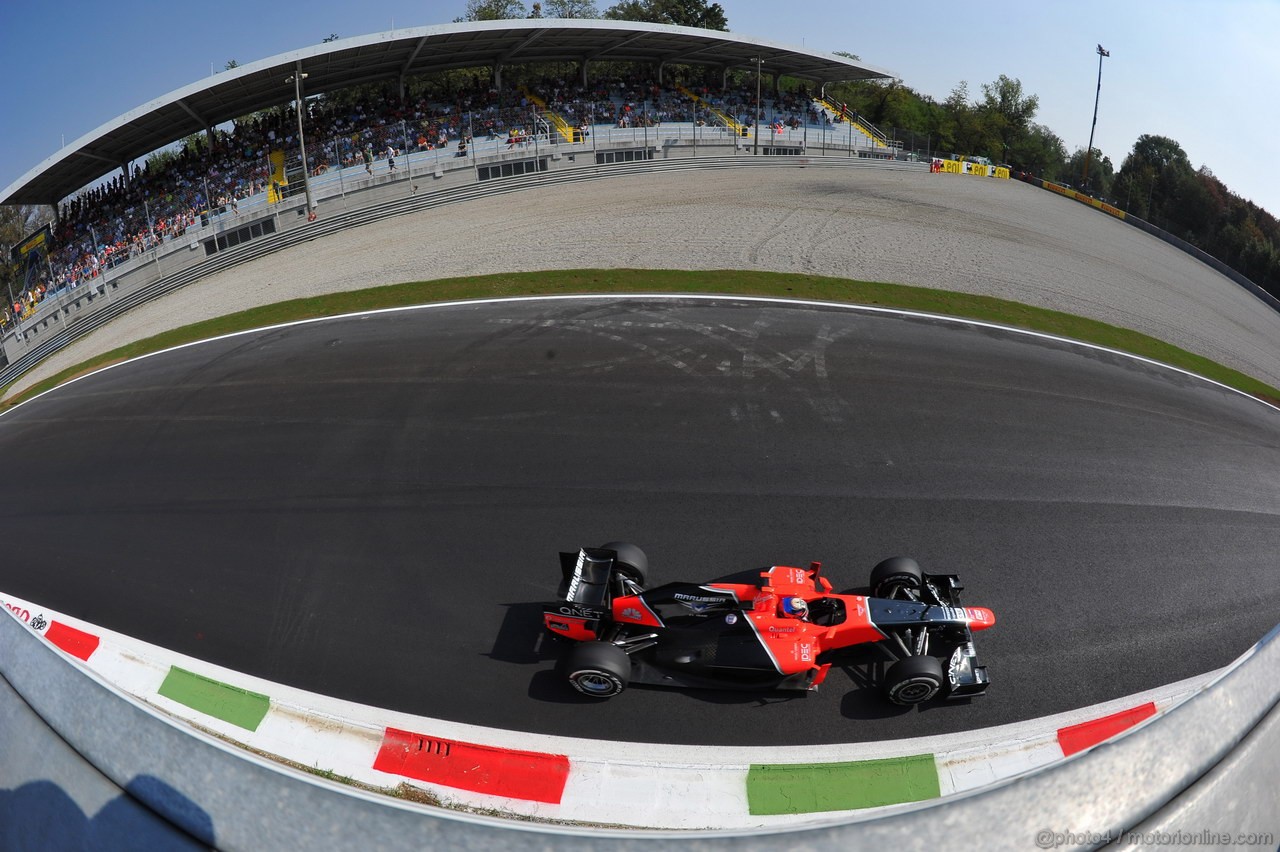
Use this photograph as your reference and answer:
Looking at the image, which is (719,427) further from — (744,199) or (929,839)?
(744,199)

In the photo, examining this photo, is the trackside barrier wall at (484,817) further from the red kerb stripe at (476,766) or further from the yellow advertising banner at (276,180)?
the yellow advertising banner at (276,180)

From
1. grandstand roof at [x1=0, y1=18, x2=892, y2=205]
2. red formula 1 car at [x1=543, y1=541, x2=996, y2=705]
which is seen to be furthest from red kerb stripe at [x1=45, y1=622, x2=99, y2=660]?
grandstand roof at [x1=0, y1=18, x2=892, y2=205]

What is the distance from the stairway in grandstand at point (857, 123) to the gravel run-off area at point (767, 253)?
17.1m

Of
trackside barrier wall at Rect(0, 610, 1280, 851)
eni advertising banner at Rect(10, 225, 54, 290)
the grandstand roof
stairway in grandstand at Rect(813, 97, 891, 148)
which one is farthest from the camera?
stairway in grandstand at Rect(813, 97, 891, 148)

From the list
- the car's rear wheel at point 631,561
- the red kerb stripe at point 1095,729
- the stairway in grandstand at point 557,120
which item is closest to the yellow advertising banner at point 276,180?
the stairway in grandstand at point 557,120

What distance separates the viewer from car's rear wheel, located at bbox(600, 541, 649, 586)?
27.0 feet

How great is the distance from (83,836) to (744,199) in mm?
30956

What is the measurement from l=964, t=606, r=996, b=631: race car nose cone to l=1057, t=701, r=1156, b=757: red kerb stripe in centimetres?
115

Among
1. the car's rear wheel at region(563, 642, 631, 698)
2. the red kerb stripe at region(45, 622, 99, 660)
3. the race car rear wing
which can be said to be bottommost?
the red kerb stripe at region(45, 622, 99, 660)

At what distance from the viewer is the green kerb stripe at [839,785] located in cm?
627

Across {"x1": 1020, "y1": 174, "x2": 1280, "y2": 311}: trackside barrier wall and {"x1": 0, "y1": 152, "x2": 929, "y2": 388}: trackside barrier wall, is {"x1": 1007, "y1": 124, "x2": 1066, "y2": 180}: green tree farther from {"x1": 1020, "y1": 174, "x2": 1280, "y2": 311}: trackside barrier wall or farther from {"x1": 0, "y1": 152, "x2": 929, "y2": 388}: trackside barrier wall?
{"x1": 0, "y1": 152, "x2": 929, "y2": 388}: trackside barrier wall

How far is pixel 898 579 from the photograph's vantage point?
7973 millimetres

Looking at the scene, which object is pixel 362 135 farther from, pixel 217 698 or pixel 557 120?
pixel 217 698

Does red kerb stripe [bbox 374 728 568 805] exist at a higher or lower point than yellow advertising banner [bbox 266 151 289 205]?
lower
